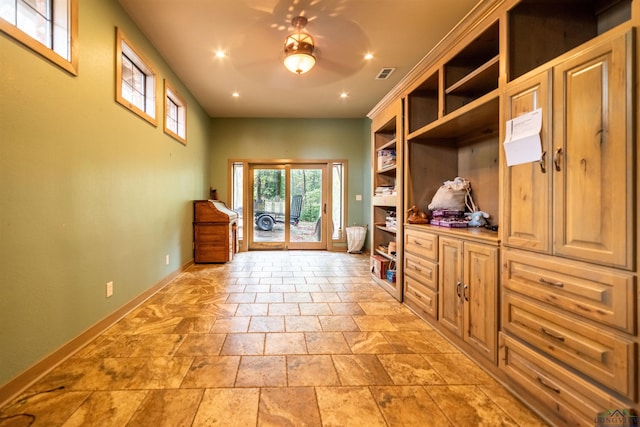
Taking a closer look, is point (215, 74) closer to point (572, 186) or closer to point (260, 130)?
point (260, 130)

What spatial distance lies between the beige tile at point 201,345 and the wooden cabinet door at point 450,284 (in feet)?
5.73

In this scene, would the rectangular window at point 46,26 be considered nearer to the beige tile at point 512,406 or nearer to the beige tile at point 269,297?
the beige tile at point 269,297

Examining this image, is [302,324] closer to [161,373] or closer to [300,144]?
[161,373]

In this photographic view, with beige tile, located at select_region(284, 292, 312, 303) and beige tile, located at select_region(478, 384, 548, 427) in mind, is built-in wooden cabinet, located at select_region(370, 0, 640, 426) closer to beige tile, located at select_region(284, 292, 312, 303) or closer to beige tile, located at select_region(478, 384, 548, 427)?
beige tile, located at select_region(478, 384, 548, 427)

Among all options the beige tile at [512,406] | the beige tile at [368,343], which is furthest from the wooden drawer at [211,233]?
the beige tile at [512,406]

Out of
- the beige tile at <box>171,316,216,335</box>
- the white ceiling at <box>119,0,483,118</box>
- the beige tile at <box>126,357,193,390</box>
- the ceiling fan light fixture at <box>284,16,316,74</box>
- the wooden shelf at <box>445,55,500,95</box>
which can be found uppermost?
the white ceiling at <box>119,0,483,118</box>

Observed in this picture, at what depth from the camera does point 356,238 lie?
19.3 feet

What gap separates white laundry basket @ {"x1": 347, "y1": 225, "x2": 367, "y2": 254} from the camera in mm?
5879

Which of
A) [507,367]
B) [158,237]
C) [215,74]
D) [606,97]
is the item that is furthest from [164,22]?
[507,367]

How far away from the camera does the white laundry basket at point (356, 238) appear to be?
231 inches

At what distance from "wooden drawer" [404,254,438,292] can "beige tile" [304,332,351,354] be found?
898 millimetres

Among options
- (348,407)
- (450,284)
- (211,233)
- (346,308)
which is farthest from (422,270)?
(211,233)

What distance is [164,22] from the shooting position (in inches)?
110

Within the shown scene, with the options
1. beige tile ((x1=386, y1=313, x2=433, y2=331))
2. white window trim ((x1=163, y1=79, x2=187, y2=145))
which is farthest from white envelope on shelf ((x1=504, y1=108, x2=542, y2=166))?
white window trim ((x1=163, y1=79, x2=187, y2=145))
